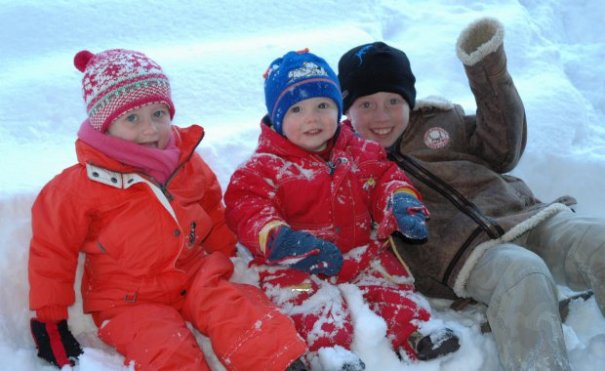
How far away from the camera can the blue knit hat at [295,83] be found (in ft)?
7.18

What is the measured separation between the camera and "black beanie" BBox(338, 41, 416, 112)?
2.52 metres

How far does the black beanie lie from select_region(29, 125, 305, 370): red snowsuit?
0.91 metres

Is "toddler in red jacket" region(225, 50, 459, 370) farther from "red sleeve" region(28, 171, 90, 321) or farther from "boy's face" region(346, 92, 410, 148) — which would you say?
"red sleeve" region(28, 171, 90, 321)

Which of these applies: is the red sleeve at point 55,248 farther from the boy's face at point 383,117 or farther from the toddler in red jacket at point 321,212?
the boy's face at point 383,117

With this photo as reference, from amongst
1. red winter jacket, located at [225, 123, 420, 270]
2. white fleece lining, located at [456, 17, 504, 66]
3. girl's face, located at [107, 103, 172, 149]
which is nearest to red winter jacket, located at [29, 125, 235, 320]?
girl's face, located at [107, 103, 172, 149]

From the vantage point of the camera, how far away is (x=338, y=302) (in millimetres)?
2027

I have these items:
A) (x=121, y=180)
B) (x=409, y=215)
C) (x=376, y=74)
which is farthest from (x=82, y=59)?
(x=409, y=215)

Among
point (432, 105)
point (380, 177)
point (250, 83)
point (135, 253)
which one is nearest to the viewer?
point (135, 253)

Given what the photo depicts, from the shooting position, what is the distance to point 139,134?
6.77 feet

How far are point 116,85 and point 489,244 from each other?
1506 mm

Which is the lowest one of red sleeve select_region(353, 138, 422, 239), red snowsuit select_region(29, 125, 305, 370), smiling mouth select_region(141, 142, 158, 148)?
red snowsuit select_region(29, 125, 305, 370)

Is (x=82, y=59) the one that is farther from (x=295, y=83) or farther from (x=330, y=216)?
(x=330, y=216)

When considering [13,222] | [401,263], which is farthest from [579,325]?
[13,222]

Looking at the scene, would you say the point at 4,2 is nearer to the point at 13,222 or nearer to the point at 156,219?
the point at 13,222
